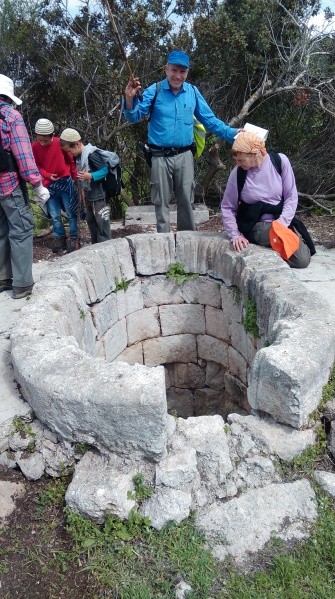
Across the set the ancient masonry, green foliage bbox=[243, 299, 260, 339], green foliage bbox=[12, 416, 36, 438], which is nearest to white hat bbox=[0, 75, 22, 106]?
the ancient masonry

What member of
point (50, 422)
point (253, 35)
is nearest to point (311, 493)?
point (50, 422)

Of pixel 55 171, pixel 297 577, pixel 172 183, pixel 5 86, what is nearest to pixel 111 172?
pixel 172 183

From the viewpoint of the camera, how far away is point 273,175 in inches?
165

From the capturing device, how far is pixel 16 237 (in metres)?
4.69

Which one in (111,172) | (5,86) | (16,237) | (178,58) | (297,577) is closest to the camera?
(297,577)

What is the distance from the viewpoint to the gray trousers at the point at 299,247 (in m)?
4.34

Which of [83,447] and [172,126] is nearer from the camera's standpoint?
[83,447]

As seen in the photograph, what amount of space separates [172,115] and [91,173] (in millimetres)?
1057

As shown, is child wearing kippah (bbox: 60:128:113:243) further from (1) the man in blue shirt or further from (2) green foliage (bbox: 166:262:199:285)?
(2) green foliage (bbox: 166:262:199:285)

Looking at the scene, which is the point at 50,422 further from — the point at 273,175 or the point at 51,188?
the point at 51,188

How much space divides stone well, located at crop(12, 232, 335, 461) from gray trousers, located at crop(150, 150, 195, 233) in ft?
2.11

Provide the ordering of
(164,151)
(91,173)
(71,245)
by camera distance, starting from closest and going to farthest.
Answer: (164,151) → (91,173) → (71,245)

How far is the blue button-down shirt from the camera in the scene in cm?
464

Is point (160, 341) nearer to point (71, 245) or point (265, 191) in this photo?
point (265, 191)
